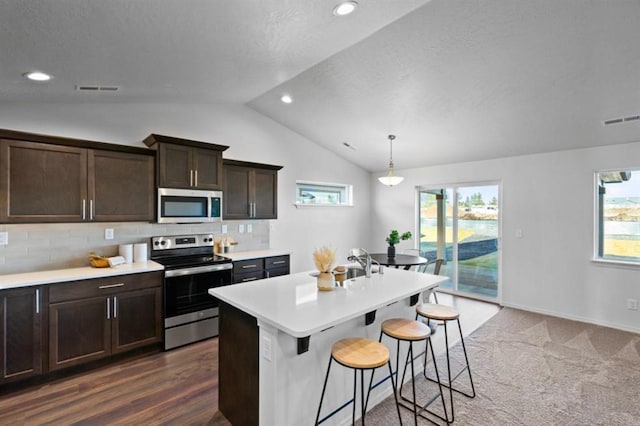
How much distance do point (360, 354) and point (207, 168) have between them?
9.61 feet

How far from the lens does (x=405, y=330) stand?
2.10 m

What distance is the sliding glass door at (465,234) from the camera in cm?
507

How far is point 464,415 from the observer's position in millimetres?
2254

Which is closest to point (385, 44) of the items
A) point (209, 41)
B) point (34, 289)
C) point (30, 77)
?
point (209, 41)

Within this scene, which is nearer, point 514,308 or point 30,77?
point 30,77

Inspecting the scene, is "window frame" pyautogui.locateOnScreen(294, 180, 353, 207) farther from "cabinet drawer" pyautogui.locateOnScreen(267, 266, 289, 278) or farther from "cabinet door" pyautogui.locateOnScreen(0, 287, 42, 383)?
"cabinet door" pyautogui.locateOnScreen(0, 287, 42, 383)

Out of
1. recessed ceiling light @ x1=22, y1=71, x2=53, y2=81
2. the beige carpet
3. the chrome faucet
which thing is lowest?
the beige carpet

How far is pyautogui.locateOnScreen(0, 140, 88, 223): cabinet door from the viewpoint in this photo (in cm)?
261

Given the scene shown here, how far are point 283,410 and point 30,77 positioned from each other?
2957mm

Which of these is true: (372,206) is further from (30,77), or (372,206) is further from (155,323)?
(30,77)

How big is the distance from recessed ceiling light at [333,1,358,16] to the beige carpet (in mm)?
2953

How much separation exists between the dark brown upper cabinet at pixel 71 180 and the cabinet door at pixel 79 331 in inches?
32.8

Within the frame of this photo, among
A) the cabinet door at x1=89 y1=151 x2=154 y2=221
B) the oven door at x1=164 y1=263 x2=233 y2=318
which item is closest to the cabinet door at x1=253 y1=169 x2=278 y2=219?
the oven door at x1=164 y1=263 x2=233 y2=318

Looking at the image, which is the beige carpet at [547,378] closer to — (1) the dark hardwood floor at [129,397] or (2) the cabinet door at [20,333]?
(1) the dark hardwood floor at [129,397]
